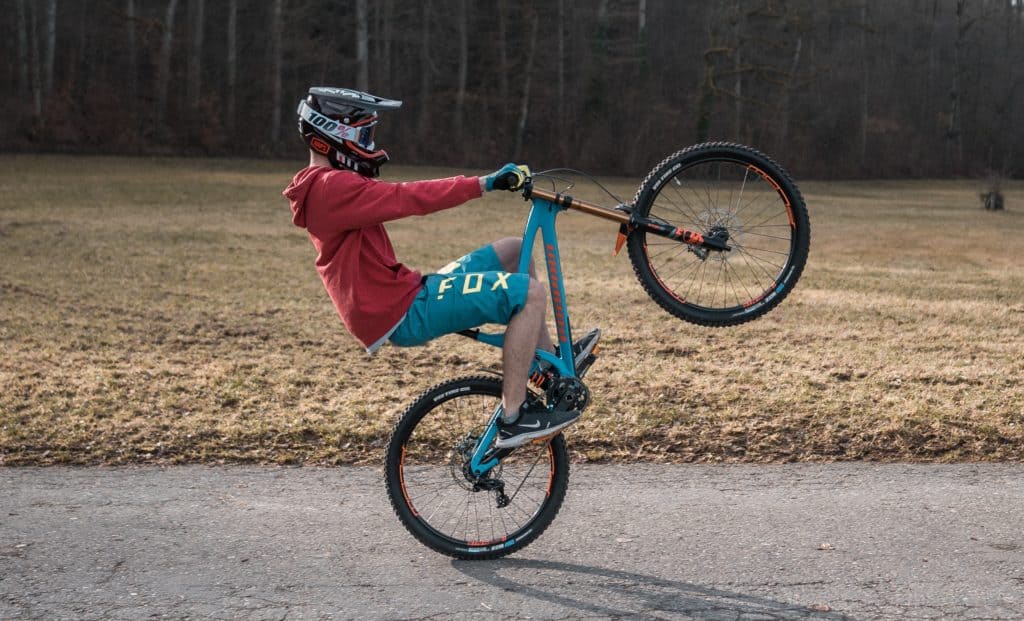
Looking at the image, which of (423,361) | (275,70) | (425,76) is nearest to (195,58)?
(275,70)

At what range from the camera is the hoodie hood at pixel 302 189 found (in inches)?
197

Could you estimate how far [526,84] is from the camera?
1965 inches

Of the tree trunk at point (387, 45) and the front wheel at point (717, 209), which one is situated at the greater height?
the tree trunk at point (387, 45)

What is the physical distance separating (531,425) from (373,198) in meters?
1.34

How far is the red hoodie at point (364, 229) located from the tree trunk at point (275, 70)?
142 feet

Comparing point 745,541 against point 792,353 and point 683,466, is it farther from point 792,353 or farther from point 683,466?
point 792,353

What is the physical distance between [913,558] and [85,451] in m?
5.35

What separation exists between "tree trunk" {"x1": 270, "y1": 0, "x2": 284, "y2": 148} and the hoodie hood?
43.3 m

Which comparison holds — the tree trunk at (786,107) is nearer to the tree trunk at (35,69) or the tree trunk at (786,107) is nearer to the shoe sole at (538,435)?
the tree trunk at (35,69)

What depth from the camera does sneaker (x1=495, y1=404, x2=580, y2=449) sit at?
515cm

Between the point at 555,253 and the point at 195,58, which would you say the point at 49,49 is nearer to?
the point at 195,58

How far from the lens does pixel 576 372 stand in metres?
5.36

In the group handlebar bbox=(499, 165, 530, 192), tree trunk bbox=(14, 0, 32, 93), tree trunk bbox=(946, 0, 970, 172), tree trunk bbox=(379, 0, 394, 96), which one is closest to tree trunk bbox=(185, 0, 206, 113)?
tree trunk bbox=(14, 0, 32, 93)

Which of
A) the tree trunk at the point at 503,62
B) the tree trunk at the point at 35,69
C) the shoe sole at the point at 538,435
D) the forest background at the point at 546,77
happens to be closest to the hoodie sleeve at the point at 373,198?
the shoe sole at the point at 538,435
